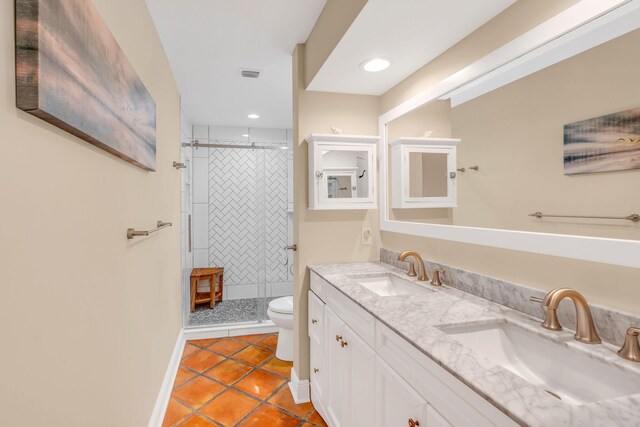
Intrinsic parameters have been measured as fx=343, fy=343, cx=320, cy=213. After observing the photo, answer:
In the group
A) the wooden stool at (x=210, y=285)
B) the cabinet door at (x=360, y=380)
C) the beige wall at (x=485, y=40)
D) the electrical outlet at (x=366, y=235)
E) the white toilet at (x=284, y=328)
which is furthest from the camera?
the wooden stool at (x=210, y=285)

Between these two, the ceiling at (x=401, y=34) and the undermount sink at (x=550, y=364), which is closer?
the undermount sink at (x=550, y=364)

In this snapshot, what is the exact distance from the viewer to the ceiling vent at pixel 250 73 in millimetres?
2697

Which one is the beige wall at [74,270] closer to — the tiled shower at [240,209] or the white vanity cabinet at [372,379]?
the white vanity cabinet at [372,379]

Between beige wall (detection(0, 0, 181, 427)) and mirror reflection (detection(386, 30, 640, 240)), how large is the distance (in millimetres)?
1479

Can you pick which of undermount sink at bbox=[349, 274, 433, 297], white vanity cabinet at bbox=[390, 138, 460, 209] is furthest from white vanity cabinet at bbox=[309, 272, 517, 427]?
white vanity cabinet at bbox=[390, 138, 460, 209]

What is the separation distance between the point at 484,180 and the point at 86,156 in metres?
1.50

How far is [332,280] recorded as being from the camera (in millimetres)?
1834

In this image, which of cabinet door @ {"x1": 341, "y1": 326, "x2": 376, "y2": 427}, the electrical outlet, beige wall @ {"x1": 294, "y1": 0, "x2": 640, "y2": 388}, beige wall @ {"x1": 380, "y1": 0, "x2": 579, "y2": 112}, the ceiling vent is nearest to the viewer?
beige wall @ {"x1": 294, "y1": 0, "x2": 640, "y2": 388}

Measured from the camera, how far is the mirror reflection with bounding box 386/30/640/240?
3.13 ft

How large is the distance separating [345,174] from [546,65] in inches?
50.1

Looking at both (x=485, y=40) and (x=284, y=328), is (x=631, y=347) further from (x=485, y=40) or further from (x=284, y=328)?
Result: (x=284, y=328)

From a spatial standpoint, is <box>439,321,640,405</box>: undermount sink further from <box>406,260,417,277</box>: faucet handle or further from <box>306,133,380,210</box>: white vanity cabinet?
<box>306,133,380,210</box>: white vanity cabinet

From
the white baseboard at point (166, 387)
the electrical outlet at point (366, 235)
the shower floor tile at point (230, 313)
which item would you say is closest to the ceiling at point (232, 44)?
the electrical outlet at point (366, 235)

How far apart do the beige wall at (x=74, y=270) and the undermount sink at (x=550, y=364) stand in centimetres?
113
